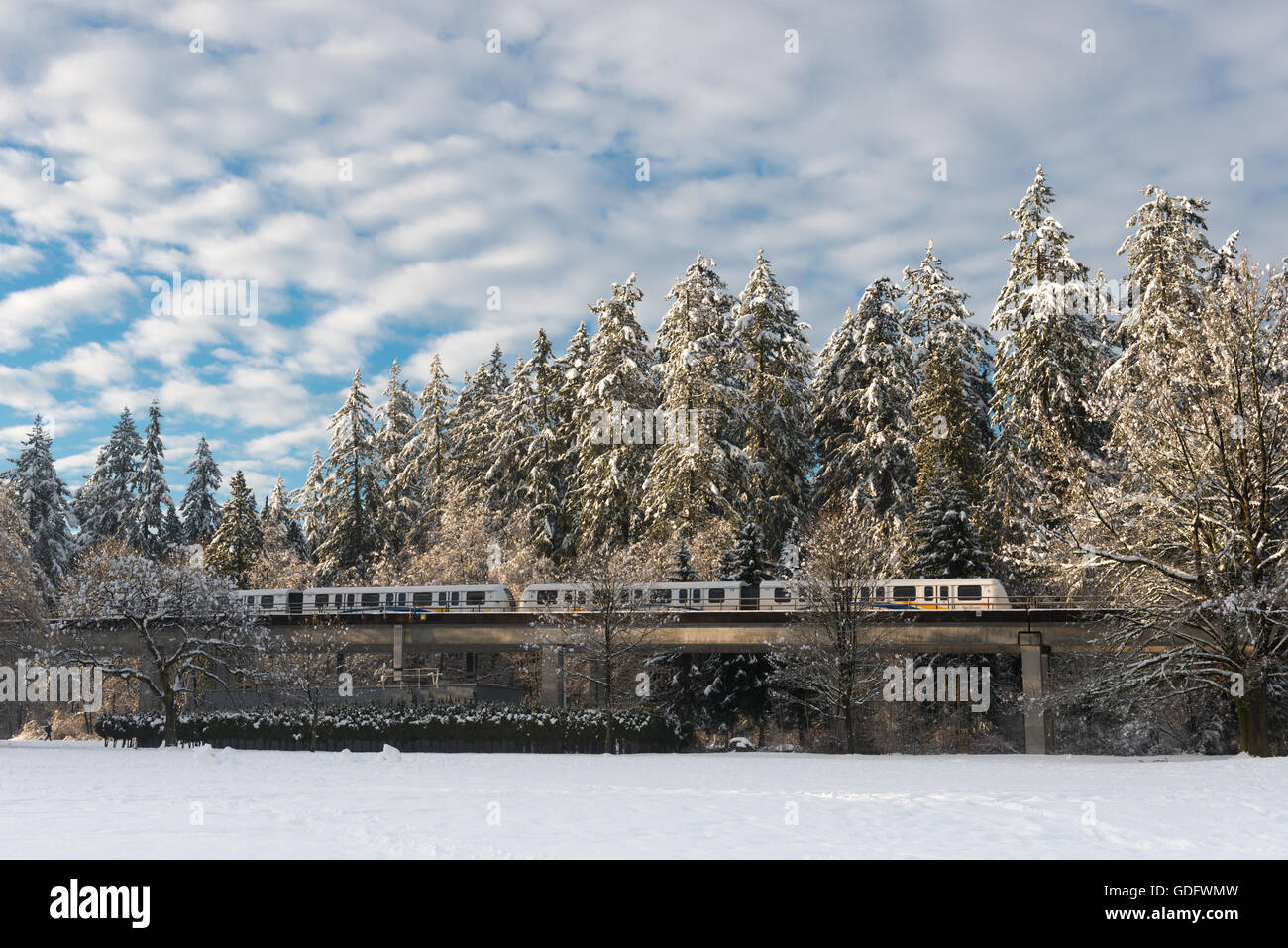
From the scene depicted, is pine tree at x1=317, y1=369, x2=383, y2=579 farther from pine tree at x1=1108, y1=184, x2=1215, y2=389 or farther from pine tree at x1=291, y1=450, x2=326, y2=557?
pine tree at x1=1108, y1=184, x2=1215, y2=389

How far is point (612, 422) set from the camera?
202 feet

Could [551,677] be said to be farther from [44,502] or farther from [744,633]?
[44,502]

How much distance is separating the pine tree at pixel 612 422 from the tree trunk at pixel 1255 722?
34090mm

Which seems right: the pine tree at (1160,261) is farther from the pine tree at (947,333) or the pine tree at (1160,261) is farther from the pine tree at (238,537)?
the pine tree at (238,537)

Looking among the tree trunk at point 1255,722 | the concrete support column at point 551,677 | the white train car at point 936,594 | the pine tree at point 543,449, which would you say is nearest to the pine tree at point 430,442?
the pine tree at point 543,449

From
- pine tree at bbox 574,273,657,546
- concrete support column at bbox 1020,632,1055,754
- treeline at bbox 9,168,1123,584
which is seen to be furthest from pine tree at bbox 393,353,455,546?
concrete support column at bbox 1020,632,1055,754

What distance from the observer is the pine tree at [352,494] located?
236ft

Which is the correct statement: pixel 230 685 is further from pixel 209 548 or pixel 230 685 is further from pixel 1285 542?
pixel 1285 542

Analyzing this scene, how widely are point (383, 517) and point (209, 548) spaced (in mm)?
13704

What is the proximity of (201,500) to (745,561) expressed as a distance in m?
56.6

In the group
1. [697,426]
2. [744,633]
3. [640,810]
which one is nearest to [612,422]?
[697,426]

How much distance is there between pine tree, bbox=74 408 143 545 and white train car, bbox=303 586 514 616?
3401cm

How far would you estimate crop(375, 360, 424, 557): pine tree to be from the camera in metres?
73.9
